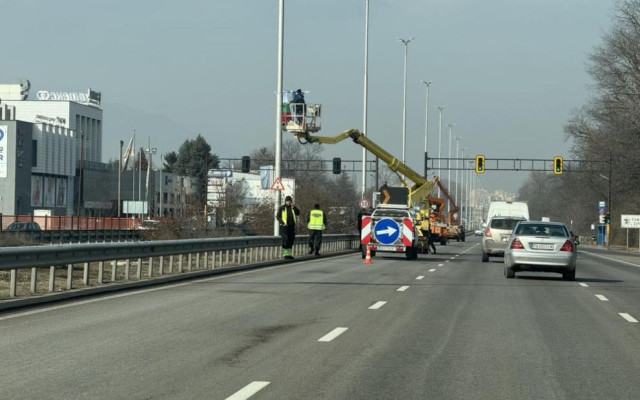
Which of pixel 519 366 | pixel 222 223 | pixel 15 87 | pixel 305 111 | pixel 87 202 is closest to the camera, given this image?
pixel 519 366

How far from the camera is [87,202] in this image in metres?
129

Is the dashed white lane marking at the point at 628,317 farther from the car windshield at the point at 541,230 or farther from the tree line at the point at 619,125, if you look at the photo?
the tree line at the point at 619,125

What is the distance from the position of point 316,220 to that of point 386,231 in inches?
107

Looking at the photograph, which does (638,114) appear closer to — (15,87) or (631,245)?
(631,245)

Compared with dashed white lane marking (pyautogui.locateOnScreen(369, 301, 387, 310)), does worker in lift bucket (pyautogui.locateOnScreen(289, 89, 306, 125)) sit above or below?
above

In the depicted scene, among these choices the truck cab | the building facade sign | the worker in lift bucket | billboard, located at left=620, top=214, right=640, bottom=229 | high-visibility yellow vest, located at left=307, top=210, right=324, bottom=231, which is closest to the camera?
the truck cab

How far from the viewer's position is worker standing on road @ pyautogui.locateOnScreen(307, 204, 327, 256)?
3662cm

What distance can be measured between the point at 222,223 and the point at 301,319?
43582mm

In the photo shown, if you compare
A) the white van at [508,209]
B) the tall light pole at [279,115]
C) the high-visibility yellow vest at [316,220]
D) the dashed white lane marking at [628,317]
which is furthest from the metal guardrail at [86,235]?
the dashed white lane marking at [628,317]

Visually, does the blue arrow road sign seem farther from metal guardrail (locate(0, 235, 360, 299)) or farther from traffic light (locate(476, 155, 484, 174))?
traffic light (locate(476, 155, 484, 174))

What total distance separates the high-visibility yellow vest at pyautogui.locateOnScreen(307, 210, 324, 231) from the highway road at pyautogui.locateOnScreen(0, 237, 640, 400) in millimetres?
16452

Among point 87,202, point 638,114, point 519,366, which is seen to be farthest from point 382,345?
point 87,202

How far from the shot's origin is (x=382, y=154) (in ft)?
158

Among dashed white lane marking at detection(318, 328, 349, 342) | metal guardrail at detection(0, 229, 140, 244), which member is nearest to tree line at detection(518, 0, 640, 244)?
metal guardrail at detection(0, 229, 140, 244)
